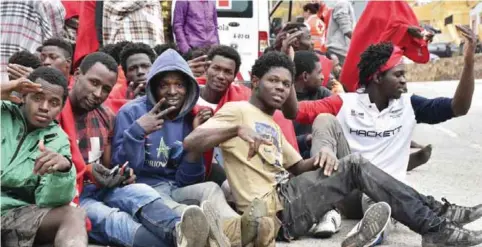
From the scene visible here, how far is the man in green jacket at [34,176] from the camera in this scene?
171 inches

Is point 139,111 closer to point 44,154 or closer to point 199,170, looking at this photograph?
point 199,170

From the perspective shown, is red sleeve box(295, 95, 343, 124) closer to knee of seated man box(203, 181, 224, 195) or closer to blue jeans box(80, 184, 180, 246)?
knee of seated man box(203, 181, 224, 195)

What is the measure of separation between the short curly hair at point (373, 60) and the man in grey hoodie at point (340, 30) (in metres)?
5.62

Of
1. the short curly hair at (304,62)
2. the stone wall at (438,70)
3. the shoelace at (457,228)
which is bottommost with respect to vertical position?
the stone wall at (438,70)

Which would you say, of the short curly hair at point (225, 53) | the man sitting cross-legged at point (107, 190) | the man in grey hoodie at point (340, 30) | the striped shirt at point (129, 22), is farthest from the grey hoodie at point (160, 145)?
the man in grey hoodie at point (340, 30)

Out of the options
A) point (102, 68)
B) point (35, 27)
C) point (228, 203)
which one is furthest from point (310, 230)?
point (35, 27)

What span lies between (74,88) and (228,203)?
3.72 ft

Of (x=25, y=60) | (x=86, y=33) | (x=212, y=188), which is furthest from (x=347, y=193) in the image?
(x=86, y=33)

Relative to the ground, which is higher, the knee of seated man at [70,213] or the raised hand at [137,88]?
the raised hand at [137,88]

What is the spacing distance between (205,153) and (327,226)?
846 millimetres

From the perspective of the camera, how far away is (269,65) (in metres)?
5.23

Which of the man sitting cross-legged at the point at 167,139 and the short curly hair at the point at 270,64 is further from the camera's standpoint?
the short curly hair at the point at 270,64

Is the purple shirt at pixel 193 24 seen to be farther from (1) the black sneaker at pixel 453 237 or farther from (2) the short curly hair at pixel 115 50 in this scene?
(1) the black sneaker at pixel 453 237

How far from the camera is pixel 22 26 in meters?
7.18
